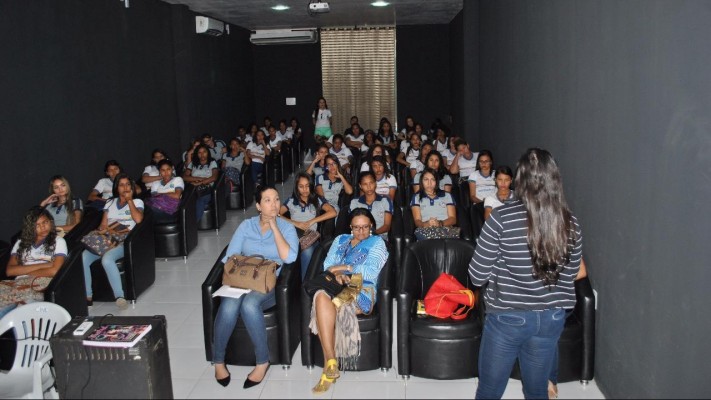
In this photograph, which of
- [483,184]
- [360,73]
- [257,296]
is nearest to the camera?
[257,296]

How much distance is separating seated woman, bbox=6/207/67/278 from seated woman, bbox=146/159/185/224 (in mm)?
1983

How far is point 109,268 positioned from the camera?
18.6 ft

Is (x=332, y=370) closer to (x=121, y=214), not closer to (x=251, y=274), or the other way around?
(x=251, y=274)

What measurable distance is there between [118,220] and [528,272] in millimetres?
4612

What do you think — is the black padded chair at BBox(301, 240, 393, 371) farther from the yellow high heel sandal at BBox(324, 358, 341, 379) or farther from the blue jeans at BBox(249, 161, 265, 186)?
the blue jeans at BBox(249, 161, 265, 186)

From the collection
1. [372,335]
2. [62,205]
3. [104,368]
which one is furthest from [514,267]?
[62,205]

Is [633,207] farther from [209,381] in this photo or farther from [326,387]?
[209,381]

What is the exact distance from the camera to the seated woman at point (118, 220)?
5711 millimetres

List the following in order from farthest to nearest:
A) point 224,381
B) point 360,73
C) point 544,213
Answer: point 360,73, point 224,381, point 544,213

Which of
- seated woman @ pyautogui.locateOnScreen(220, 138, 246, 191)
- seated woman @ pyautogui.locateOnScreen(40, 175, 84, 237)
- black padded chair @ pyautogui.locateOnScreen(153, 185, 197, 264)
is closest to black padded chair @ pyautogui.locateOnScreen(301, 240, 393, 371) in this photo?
seated woman @ pyautogui.locateOnScreen(40, 175, 84, 237)

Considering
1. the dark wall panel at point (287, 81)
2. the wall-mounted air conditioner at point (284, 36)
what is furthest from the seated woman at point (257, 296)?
the dark wall panel at point (287, 81)

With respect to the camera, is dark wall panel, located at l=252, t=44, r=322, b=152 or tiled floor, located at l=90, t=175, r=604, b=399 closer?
tiled floor, located at l=90, t=175, r=604, b=399

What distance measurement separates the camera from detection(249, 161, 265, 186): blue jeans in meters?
10.0

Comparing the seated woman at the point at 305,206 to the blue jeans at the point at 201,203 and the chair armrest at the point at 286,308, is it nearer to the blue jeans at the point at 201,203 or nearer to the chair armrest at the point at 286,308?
the chair armrest at the point at 286,308
